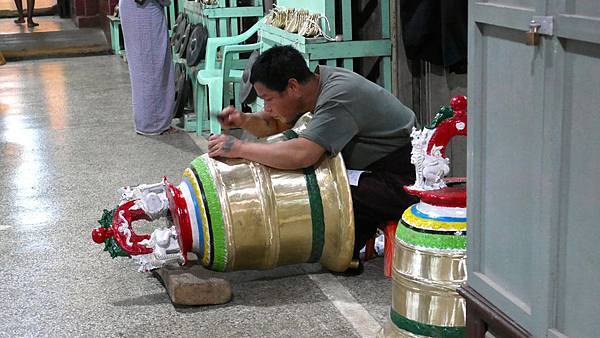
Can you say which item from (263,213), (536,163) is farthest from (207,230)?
(536,163)

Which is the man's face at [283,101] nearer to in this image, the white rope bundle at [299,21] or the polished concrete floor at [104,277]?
the polished concrete floor at [104,277]

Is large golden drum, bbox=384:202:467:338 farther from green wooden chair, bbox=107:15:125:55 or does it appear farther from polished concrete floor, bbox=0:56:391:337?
green wooden chair, bbox=107:15:125:55

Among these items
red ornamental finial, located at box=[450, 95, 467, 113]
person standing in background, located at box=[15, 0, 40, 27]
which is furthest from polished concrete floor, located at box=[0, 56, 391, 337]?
person standing in background, located at box=[15, 0, 40, 27]

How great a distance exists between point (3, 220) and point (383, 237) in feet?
7.37

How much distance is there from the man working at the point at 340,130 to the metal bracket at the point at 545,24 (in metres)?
1.71

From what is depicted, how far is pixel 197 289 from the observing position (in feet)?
12.9

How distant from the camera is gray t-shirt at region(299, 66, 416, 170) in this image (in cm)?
402

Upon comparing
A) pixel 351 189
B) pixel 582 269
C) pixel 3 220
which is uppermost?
pixel 582 269

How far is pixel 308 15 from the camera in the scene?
589 cm

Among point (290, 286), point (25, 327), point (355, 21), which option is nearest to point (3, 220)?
point (25, 327)

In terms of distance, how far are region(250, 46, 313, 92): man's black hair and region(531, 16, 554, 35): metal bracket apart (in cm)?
189

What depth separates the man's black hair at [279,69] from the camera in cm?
412

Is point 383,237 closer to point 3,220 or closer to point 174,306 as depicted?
point 174,306

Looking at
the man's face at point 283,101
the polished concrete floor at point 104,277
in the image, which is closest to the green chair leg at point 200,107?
the polished concrete floor at point 104,277
